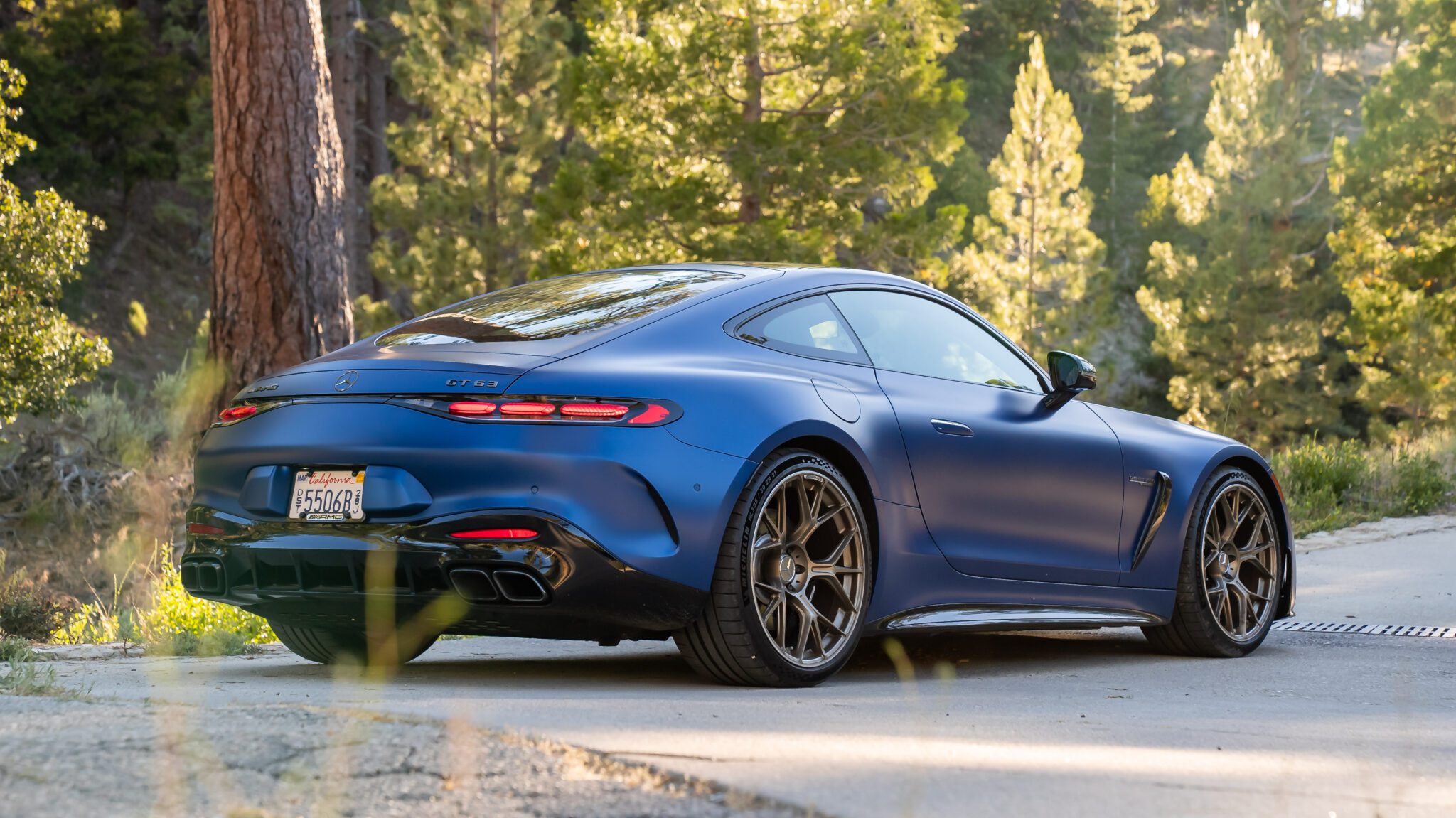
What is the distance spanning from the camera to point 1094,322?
1375 inches

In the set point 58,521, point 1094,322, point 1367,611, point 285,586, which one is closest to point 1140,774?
point 285,586

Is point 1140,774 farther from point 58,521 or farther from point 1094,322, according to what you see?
point 1094,322

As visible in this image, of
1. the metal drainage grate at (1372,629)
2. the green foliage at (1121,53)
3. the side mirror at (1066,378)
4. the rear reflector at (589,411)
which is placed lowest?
the metal drainage grate at (1372,629)

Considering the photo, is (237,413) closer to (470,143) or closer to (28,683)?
(28,683)

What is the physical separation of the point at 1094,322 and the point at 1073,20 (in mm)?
17130

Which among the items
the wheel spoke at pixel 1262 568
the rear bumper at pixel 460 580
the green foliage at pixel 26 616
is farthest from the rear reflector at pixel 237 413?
the wheel spoke at pixel 1262 568

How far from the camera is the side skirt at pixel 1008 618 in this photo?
5172 millimetres

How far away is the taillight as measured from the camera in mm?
4340

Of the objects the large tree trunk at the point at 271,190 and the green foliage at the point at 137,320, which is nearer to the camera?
the large tree trunk at the point at 271,190

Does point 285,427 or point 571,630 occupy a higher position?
point 285,427

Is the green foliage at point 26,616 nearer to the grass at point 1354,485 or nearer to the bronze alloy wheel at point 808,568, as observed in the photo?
the bronze alloy wheel at point 808,568

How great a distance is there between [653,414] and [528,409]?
356mm

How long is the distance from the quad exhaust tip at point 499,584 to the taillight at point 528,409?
438 mm

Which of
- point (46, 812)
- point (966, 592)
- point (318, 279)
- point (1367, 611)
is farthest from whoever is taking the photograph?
point (318, 279)
